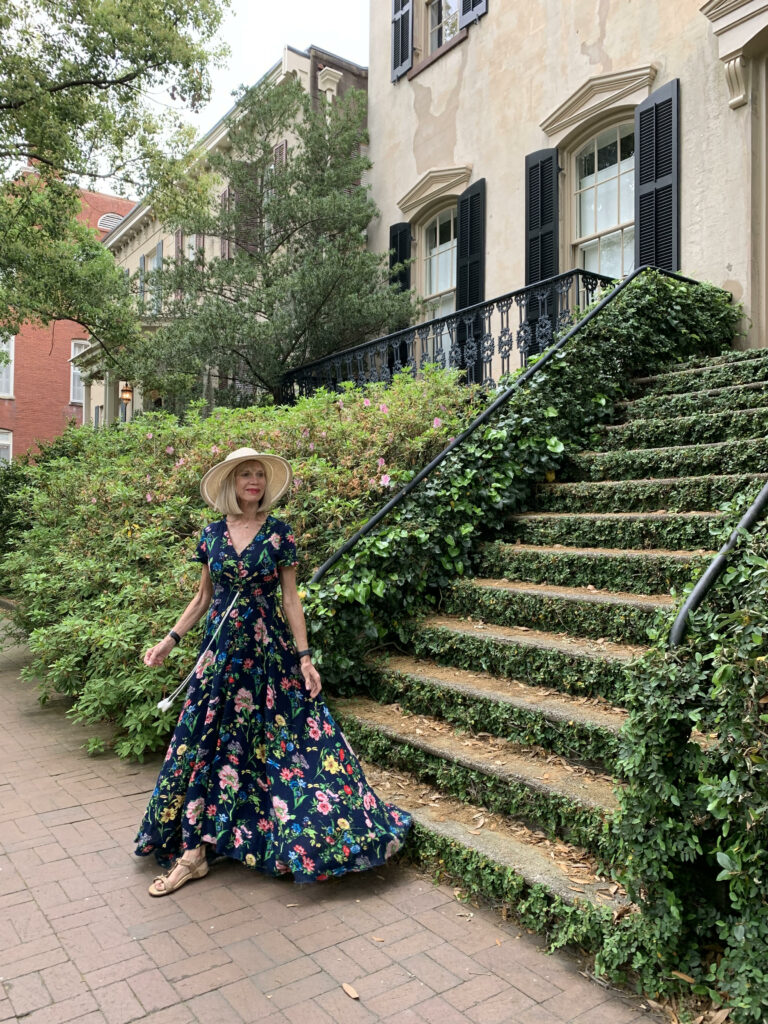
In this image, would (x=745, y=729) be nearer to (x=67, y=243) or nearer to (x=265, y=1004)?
(x=265, y=1004)

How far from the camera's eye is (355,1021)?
2336 millimetres

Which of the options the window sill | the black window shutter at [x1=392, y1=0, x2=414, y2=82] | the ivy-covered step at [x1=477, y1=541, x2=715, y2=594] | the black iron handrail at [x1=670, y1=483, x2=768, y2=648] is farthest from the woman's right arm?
the black window shutter at [x1=392, y1=0, x2=414, y2=82]

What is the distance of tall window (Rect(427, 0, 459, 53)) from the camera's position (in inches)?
465

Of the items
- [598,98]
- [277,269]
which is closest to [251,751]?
[598,98]

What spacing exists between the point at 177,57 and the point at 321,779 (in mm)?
11081

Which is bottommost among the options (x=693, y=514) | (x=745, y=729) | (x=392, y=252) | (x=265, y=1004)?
(x=265, y=1004)

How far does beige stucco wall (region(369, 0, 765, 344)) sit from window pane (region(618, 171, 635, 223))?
742mm

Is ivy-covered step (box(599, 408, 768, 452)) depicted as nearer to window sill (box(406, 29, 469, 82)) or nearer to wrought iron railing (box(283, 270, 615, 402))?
wrought iron railing (box(283, 270, 615, 402))

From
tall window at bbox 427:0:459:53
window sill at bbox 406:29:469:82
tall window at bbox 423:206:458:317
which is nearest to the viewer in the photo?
window sill at bbox 406:29:469:82

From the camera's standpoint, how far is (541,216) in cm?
998

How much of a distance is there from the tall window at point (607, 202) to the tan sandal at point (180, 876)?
27.0 feet

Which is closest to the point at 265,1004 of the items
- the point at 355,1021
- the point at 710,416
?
the point at 355,1021

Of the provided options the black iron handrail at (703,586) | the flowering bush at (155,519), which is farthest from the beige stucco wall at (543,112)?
the black iron handrail at (703,586)

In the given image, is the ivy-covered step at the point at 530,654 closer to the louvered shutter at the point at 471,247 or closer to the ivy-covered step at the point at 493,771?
the ivy-covered step at the point at 493,771
